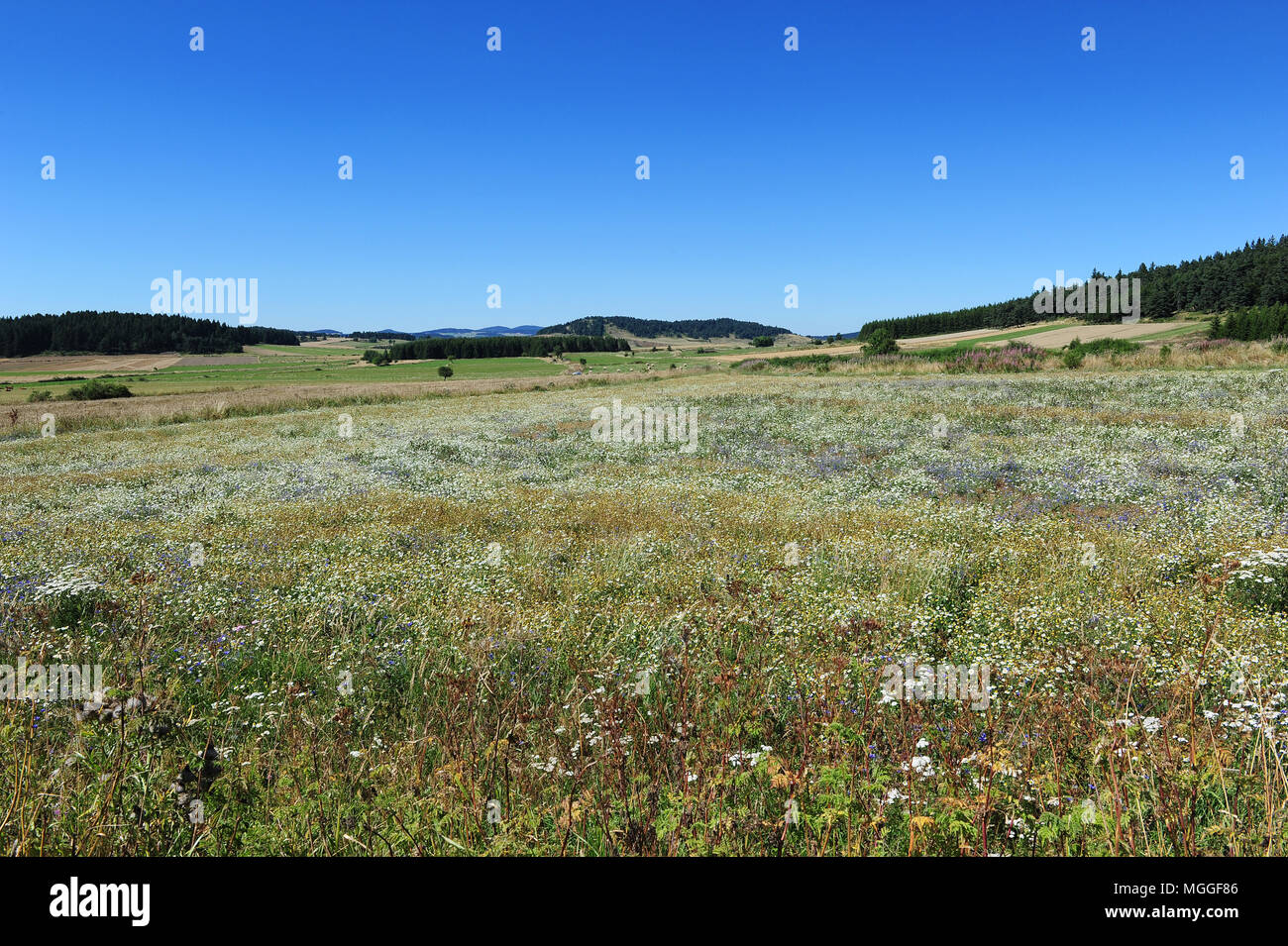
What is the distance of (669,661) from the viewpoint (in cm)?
589

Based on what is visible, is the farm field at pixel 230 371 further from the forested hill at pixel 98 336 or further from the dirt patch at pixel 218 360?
the forested hill at pixel 98 336

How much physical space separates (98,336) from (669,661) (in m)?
242

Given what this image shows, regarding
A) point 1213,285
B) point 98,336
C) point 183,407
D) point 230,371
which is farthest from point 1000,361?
point 98,336

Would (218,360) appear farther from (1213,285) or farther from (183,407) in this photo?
(1213,285)

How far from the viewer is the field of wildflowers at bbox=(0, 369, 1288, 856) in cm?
340

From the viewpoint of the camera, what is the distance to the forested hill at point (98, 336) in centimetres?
16338

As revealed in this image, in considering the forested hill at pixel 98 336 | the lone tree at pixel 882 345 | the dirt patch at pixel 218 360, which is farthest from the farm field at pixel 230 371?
the lone tree at pixel 882 345

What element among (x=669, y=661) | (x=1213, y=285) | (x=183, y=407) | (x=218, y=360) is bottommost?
(x=669, y=661)

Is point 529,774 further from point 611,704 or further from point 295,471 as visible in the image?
point 295,471

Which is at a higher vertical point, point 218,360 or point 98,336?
point 98,336
